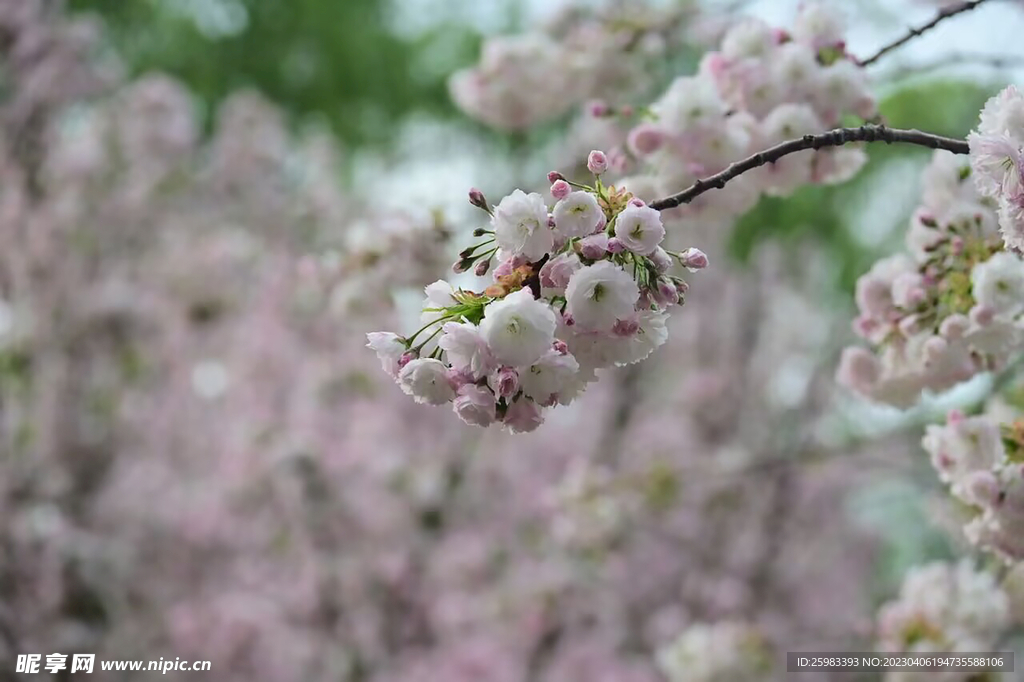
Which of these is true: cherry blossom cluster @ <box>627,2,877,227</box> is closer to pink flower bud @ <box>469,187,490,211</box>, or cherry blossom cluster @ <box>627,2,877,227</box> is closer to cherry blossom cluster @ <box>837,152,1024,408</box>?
cherry blossom cluster @ <box>837,152,1024,408</box>

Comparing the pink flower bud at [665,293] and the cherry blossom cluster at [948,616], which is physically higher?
the cherry blossom cluster at [948,616]

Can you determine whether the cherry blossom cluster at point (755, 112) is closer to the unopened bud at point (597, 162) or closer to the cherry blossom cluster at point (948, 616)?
the unopened bud at point (597, 162)

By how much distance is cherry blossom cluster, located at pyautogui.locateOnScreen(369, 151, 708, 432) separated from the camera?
622mm

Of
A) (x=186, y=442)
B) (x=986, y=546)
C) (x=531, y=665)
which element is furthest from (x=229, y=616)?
(x=986, y=546)

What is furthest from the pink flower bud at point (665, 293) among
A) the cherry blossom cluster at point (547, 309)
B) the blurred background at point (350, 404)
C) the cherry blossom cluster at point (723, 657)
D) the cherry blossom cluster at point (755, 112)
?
the cherry blossom cluster at point (723, 657)

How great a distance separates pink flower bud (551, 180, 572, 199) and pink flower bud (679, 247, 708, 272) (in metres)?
0.10

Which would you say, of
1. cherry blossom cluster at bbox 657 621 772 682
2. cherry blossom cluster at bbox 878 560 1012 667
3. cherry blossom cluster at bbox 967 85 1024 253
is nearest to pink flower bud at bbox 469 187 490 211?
cherry blossom cluster at bbox 967 85 1024 253

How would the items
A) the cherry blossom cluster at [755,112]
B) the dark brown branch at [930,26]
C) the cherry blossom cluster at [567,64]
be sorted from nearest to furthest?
the dark brown branch at [930,26], the cherry blossom cluster at [755,112], the cherry blossom cluster at [567,64]

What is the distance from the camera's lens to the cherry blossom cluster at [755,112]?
1.09 m

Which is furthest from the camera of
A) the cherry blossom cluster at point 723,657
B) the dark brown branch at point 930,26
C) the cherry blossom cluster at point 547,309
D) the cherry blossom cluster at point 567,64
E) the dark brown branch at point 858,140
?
the cherry blossom cluster at point 723,657

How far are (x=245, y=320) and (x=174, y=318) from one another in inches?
12.3

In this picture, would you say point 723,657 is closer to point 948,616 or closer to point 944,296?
point 948,616

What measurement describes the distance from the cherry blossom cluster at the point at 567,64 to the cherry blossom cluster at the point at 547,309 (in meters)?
1.05

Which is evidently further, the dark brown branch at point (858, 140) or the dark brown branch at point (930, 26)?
the dark brown branch at point (930, 26)
